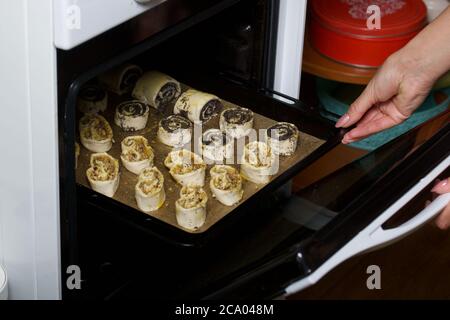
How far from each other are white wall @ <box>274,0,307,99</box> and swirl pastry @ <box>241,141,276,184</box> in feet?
0.47

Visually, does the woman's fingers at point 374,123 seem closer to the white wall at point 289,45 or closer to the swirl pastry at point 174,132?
the white wall at point 289,45

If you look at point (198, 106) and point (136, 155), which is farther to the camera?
point (198, 106)

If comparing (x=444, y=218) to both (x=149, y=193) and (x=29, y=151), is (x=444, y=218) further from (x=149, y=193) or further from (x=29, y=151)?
(x=29, y=151)

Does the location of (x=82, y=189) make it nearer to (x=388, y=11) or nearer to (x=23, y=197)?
(x=23, y=197)

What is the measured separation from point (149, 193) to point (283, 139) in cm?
26

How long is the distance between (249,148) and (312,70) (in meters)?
0.38

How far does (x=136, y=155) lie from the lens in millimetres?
1519

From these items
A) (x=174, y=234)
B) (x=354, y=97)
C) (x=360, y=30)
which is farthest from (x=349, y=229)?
(x=354, y=97)

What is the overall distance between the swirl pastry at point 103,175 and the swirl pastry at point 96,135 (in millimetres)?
45

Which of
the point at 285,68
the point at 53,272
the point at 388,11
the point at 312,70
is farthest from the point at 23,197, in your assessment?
the point at 388,11

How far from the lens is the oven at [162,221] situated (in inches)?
41.6

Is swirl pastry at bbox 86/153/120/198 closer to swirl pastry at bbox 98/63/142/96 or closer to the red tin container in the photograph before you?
swirl pastry at bbox 98/63/142/96

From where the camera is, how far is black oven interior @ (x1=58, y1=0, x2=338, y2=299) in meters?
1.15

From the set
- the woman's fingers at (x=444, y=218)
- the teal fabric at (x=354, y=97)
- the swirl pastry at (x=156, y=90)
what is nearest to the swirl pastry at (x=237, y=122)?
the swirl pastry at (x=156, y=90)
